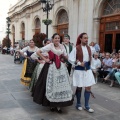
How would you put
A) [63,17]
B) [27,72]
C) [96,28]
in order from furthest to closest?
[63,17], [96,28], [27,72]

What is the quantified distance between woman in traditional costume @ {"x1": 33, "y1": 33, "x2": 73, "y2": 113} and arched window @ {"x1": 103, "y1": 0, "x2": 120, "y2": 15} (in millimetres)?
8281

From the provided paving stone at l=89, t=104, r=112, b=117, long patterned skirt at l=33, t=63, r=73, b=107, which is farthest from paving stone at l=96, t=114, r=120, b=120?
long patterned skirt at l=33, t=63, r=73, b=107

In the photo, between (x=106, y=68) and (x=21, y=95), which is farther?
(x=106, y=68)

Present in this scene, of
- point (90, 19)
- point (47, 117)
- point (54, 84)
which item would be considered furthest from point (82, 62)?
point (90, 19)

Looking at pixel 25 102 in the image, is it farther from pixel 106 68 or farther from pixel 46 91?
pixel 106 68

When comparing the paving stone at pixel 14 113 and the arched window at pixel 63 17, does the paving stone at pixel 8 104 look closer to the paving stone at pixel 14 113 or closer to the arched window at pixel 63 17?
the paving stone at pixel 14 113

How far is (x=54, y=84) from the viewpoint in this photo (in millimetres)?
4496

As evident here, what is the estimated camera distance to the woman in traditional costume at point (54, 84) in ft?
14.7

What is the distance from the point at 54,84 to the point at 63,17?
14.2 meters

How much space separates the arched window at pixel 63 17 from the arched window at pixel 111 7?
5097 mm

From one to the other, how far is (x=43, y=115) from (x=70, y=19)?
484 inches

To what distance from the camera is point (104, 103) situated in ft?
17.9

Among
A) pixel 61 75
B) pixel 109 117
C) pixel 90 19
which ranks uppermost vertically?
pixel 90 19

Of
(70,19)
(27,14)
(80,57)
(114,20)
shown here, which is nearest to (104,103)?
(80,57)
